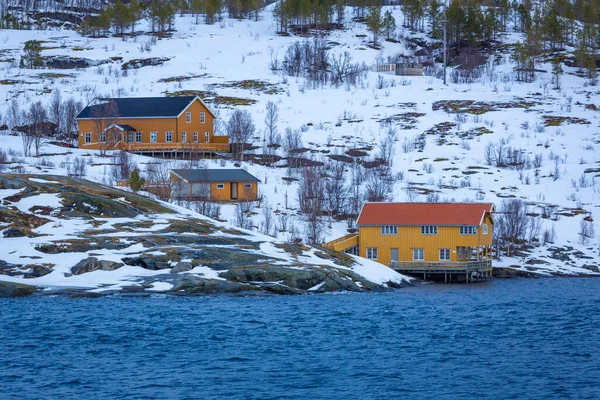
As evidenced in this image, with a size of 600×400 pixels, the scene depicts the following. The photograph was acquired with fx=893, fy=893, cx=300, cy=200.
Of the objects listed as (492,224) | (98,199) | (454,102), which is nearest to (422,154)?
(454,102)

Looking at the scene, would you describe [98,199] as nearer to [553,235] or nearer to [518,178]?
[553,235]

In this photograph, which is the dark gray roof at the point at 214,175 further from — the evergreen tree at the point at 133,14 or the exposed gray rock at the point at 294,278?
the evergreen tree at the point at 133,14

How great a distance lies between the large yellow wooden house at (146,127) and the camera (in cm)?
9500

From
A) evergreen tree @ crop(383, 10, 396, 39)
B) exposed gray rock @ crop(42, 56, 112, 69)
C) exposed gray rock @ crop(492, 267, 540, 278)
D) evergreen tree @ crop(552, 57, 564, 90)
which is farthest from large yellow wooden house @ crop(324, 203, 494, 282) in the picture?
evergreen tree @ crop(383, 10, 396, 39)

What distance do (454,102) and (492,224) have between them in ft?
171

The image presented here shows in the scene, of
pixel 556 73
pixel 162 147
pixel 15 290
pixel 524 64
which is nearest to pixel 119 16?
pixel 524 64

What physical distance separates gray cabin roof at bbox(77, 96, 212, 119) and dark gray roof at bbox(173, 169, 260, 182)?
59.6ft

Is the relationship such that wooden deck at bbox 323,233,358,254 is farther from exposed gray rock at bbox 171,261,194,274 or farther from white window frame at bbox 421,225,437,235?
exposed gray rock at bbox 171,261,194,274

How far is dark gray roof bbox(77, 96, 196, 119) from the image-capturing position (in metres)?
96.7

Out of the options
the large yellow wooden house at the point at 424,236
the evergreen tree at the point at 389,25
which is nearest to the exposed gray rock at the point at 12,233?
the large yellow wooden house at the point at 424,236

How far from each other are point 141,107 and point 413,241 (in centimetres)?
4427

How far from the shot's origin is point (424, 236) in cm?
6588

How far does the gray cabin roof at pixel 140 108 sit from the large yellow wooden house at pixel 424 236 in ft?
120

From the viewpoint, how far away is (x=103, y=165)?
280ft
